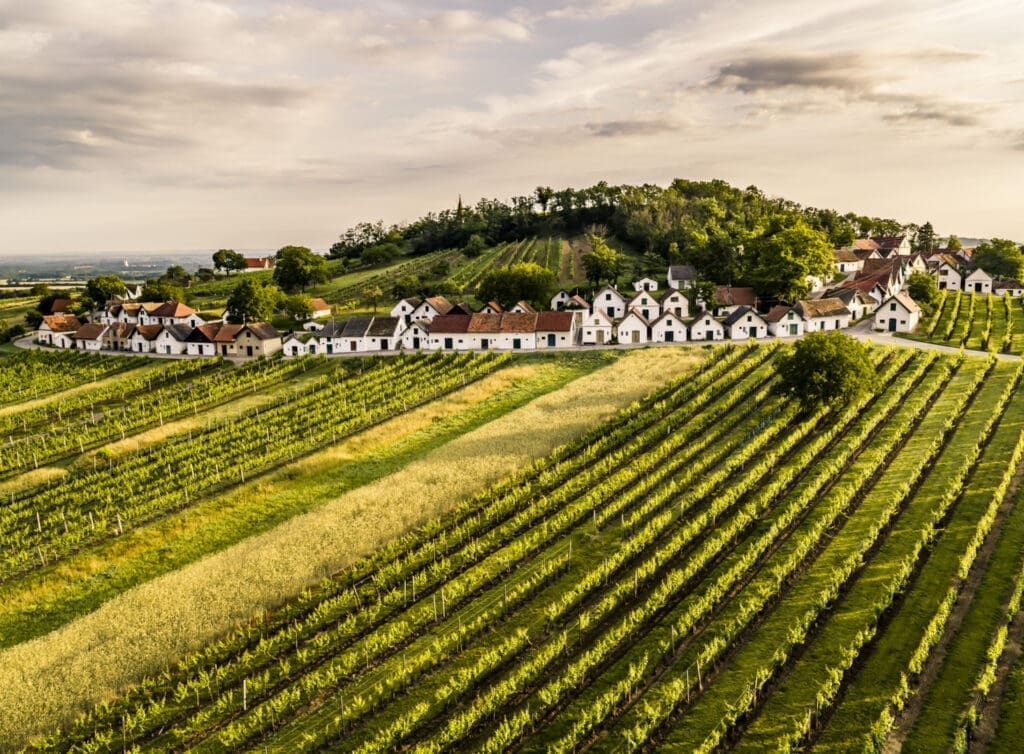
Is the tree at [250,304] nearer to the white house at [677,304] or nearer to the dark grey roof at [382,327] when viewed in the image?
the dark grey roof at [382,327]

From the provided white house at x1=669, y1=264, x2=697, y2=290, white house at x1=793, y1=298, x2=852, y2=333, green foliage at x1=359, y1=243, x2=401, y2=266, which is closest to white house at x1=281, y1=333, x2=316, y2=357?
white house at x1=669, y1=264, x2=697, y2=290

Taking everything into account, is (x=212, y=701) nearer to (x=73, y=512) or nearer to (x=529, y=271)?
(x=73, y=512)

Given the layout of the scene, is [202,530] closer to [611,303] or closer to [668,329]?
[668,329]

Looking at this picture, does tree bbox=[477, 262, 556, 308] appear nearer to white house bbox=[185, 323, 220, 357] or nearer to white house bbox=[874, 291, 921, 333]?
white house bbox=[185, 323, 220, 357]

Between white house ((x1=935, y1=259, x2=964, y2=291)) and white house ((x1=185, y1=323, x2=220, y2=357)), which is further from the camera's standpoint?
white house ((x1=935, y1=259, x2=964, y2=291))

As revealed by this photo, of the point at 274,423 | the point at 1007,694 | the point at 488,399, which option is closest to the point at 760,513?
the point at 1007,694

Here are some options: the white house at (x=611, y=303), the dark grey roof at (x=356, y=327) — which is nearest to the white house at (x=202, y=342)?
the dark grey roof at (x=356, y=327)

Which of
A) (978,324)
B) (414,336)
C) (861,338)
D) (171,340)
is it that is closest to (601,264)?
(414,336)
